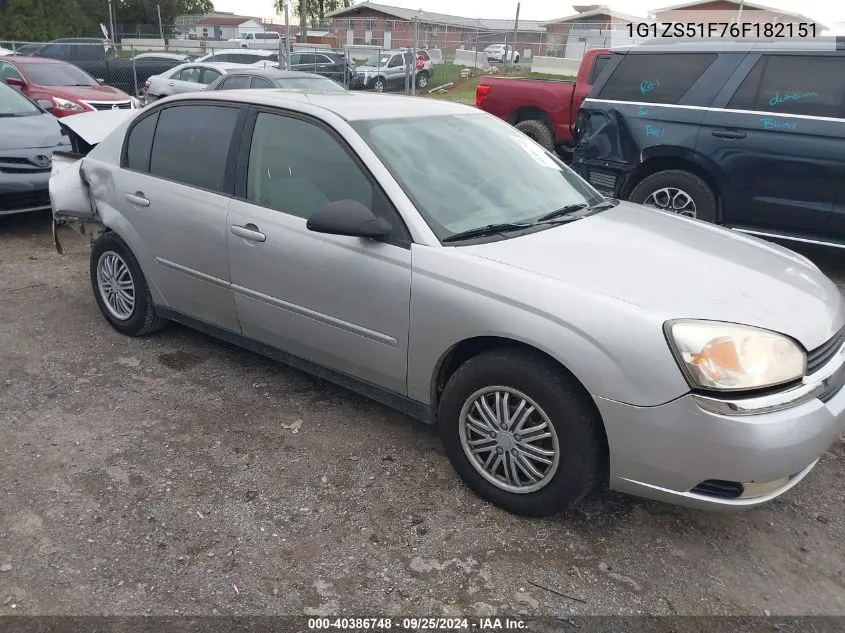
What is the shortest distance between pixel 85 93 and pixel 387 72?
1531 cm

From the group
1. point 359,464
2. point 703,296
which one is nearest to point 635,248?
point 703,296

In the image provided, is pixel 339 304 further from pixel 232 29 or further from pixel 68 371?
pixel 232 29

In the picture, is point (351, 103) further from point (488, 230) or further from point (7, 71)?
point (7, 71)

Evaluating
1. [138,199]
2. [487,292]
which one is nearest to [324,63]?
[138,199]

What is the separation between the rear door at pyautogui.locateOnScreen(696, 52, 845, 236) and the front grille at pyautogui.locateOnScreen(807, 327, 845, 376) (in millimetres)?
3350

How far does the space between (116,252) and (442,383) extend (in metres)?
2.56

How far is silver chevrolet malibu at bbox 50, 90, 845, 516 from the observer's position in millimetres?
2400

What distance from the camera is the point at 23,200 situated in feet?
21.8

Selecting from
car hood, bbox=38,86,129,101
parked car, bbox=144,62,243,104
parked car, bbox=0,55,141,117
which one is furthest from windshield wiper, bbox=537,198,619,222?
parked car, bbox=144,62,243,104

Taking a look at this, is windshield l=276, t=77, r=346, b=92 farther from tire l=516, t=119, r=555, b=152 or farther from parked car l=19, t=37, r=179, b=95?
parked car l=19, t=37, r=179, b=95

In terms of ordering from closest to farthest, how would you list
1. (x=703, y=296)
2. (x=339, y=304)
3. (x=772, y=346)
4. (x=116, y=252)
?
1. (x=772, y=346)
2. (x=703, y=296)
3. (x=339, y=304)
4. (x=116, y=252)

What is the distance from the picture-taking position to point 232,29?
2093 inches

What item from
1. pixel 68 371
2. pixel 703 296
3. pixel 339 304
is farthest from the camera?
pixel 68 371

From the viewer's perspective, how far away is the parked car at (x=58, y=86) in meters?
11.1
